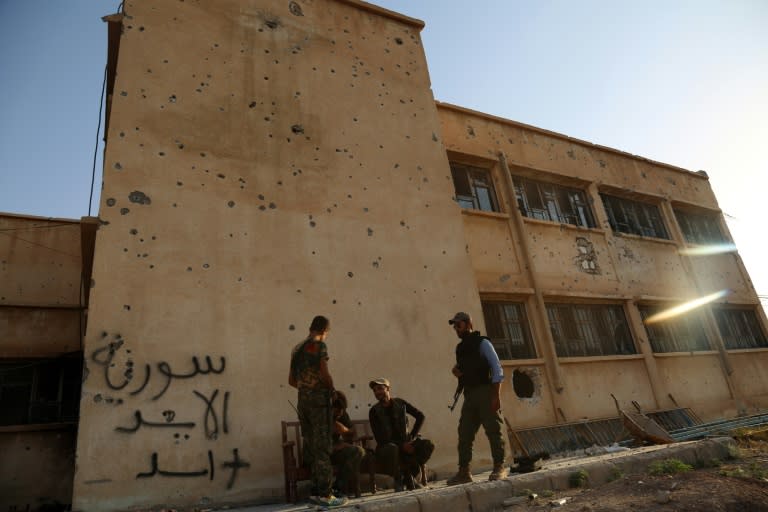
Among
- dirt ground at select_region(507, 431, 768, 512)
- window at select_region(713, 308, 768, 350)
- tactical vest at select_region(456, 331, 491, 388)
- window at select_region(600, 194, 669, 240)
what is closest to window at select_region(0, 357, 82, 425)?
tactical vest at select_region(456, 331, 491, 388)

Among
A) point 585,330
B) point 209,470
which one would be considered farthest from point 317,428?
point 585,330

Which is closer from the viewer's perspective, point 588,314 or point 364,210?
point 364,210

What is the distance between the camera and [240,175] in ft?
21.1

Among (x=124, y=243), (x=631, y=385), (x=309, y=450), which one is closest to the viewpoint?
(x=309, y=450)

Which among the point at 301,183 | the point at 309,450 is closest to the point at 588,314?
the point at 301,183

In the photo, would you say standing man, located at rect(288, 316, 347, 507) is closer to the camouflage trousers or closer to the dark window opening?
the camouflage trousers

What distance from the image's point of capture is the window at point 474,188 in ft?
31.3

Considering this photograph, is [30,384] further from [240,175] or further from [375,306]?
[375,306]

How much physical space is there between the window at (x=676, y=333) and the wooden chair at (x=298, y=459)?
7.47m

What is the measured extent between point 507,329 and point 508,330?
0.08 ft

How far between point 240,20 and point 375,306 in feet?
15.7

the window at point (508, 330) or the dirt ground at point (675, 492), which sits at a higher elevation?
the window at point (508, 330)

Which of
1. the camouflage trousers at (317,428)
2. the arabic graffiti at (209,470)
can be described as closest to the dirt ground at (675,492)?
the camouflage trousers at (317,428)

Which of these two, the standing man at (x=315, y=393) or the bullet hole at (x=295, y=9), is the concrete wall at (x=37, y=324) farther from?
the bullet hole at (x=295, y=9)
